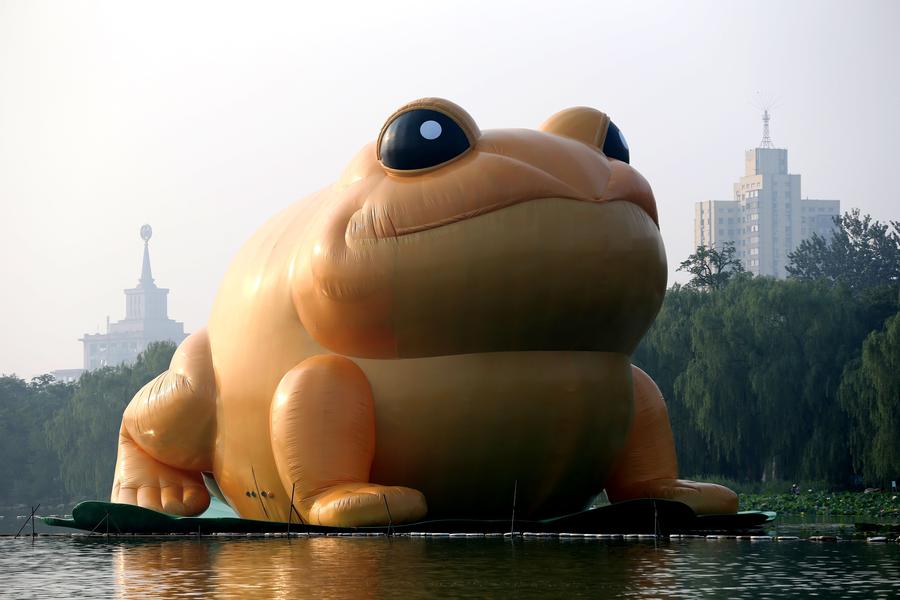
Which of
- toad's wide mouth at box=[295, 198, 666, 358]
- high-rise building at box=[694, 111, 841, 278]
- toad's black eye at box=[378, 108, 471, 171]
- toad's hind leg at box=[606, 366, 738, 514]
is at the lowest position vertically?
toad's hind leg at box=[606, 366, 738, 514]

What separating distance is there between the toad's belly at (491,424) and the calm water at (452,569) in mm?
948

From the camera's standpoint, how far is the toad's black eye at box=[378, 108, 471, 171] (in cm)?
1467

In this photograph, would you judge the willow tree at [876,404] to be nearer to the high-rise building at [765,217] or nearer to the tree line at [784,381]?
the tree line at [784,381]

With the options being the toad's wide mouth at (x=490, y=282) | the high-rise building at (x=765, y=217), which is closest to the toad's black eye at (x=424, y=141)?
the toad's wide mouth at (x=490, y=282)

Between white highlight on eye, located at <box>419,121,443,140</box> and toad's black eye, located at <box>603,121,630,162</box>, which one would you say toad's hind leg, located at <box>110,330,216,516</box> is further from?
toad's black eye, located at <box>603,121,630,162</box>

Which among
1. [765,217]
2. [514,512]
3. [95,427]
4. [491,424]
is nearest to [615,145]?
[491,424]

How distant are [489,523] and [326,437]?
5.96 ft

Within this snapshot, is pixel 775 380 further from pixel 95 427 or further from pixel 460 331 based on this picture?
pixel 95 427

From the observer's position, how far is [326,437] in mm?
14508

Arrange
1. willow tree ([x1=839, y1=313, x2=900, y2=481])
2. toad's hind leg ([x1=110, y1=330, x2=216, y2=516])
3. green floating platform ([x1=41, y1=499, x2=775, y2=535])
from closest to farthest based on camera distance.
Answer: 1. green floating platform ([x1=41, y1=499, x2=775, y2=535])
2. toad's hind leg ([x1=110, y1=330, x2=216, y2=516])
3. willow tree ([x1=839, y1=313, x2=900, y2=481])

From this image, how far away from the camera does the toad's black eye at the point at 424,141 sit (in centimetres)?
1467

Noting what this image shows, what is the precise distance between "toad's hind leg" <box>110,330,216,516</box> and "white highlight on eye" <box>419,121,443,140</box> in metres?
3.94

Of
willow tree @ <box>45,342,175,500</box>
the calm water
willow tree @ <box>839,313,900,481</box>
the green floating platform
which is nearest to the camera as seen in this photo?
the calm water

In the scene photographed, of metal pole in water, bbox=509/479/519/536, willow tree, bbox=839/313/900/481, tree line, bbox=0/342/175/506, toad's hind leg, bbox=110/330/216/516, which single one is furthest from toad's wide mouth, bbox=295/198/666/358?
tree line, bbox=0/342/175/506
